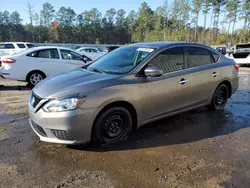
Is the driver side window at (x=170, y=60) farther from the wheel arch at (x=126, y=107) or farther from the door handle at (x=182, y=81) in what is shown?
the wheel arch at (x=126, y=107)

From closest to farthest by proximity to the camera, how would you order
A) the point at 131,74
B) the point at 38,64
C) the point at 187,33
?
the point at 131,74, the point at 38,64, the point at 187,33

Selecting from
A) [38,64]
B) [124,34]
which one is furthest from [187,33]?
[38,64]

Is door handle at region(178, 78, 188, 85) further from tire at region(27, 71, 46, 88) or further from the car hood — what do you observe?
tire at region(27, 71, 46, 88)

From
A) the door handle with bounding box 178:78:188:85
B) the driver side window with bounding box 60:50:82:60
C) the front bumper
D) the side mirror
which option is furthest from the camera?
the driver side window with bounding box 60:50:82:60

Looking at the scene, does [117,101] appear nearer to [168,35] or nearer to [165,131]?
[165,131]

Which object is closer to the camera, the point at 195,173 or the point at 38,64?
the point at 195,173

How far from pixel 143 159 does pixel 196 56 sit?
8.84 ft

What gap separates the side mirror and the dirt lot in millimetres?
1120

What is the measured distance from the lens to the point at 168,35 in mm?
74750

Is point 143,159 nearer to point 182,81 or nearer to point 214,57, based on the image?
point 182,81

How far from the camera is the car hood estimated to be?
3.49 metres

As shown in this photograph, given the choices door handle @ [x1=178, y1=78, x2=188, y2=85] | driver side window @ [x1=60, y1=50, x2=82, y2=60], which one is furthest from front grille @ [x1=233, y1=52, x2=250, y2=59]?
door handle @ [x1=178, y1=78, x2=188, y2=85]

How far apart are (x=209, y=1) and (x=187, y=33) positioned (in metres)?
10.5

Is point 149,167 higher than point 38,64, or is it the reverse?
point 38,64
